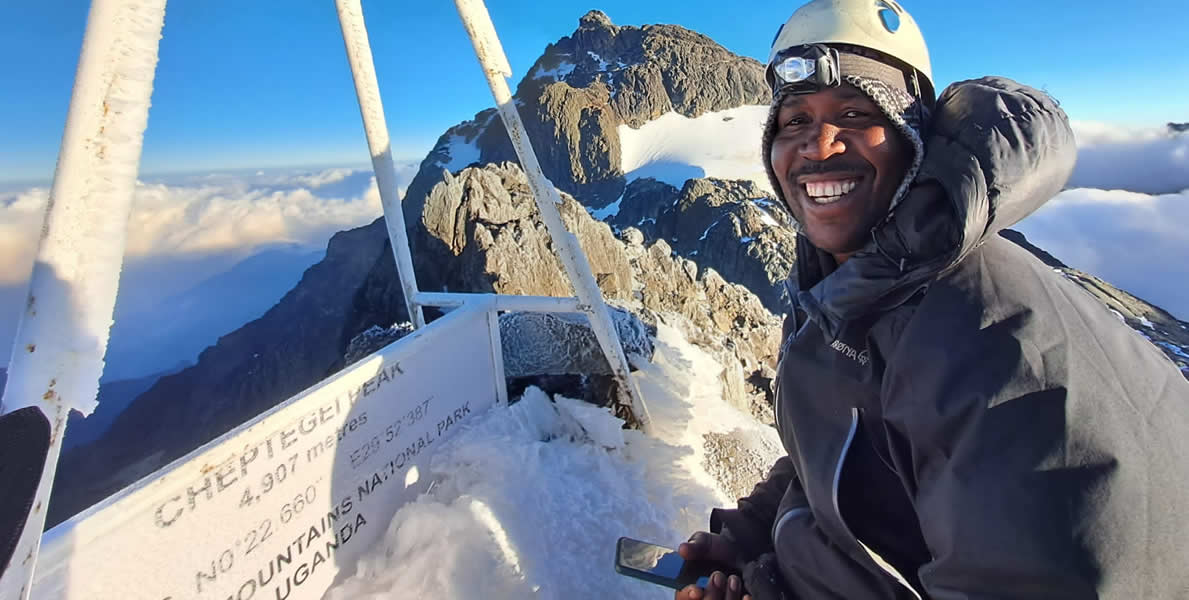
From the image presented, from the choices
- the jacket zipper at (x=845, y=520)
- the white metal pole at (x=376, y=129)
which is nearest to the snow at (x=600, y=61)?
the white metal pole at (x=376, y=129)

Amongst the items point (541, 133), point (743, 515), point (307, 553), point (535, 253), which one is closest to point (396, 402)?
point (307, 553)

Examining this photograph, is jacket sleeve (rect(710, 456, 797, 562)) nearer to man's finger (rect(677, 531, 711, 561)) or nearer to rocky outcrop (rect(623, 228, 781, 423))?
man's finger (rect(677, 531, 711, 561))

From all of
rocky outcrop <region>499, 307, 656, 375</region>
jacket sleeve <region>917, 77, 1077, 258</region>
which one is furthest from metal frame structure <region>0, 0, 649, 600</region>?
rocky outcrop <region>499, 307, 656, 375</region>

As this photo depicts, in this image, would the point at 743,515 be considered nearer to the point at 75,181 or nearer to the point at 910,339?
the point at 910,339

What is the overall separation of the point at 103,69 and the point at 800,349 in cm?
185

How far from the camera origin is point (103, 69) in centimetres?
114

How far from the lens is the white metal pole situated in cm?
301

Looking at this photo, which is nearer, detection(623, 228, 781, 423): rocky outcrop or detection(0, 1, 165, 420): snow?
detection(0, 1, 165, 420): snow

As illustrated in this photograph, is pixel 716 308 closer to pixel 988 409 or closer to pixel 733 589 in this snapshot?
pixel 733 589

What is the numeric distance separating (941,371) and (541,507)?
2.29m

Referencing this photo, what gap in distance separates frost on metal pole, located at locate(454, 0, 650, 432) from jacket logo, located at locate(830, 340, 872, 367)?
2.10 meters

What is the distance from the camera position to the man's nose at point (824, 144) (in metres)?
1.55

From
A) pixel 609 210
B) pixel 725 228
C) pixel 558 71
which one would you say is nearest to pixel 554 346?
pixel 725 228

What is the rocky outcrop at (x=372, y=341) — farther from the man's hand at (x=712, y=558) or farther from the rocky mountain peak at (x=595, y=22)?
the rocky mountain peak at (x=595, y=22)
